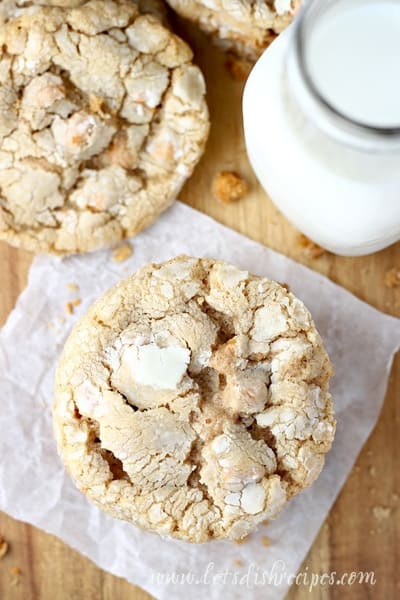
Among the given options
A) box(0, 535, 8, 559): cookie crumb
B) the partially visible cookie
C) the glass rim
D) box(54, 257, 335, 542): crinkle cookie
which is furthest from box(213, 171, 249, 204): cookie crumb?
box(0, 535, 8, 559): cookie crumb

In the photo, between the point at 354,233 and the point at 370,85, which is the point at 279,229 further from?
the point at 370,85

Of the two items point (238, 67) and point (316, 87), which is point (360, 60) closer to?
point (316, 87)

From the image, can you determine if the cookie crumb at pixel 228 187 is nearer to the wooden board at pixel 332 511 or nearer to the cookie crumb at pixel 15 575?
the wooden board at pixel 332 511

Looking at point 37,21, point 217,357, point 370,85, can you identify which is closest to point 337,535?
point 217,357

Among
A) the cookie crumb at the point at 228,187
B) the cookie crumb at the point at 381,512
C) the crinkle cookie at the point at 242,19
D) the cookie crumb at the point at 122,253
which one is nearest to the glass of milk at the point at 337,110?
the crinkle cookie at the point at 242,19

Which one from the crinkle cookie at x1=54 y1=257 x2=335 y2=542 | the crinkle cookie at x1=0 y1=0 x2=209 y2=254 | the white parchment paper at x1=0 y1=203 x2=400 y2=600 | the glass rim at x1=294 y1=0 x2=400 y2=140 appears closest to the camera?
the glass rim at x1=294 y1=0 x2=400 y2=140

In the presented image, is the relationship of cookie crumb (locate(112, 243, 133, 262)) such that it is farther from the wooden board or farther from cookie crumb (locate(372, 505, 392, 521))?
cookie crumb (locate(372, 505, 392, 521))
